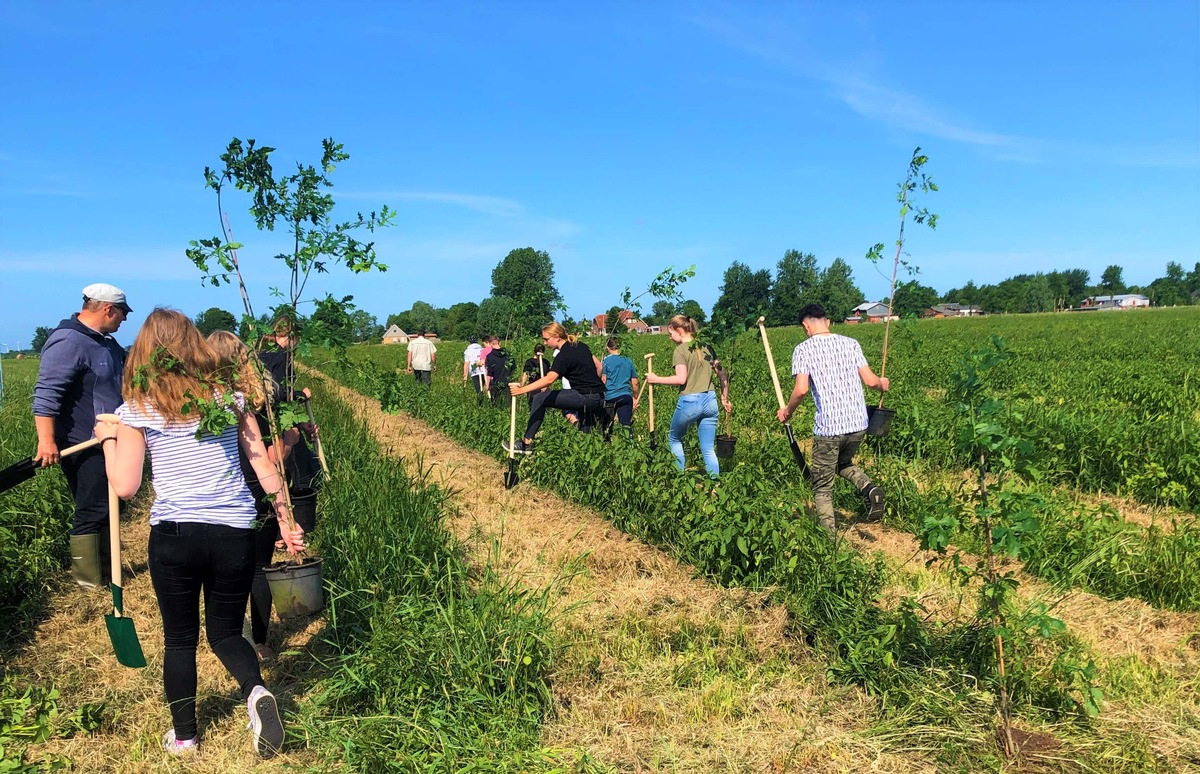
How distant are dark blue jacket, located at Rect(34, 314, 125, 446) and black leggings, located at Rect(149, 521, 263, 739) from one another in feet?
7.65

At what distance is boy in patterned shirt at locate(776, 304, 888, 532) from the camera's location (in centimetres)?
539

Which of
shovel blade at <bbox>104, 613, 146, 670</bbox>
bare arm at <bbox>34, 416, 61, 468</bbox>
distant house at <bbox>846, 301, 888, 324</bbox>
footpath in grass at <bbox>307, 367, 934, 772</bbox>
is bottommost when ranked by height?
footpath in grass at <bbox>307, 367, 934, 772</bbox>

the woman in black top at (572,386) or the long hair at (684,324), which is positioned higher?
the long hair at (684,324)

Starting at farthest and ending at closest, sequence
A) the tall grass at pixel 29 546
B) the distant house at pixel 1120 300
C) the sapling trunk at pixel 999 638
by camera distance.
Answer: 1. the distant house at pixel 1120 300
2. the tall grass at pixel 29 546
3. the sapling trunk at pixel 999 638

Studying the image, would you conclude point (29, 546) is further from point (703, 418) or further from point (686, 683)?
point (703, 418)

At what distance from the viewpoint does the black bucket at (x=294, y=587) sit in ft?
11.5

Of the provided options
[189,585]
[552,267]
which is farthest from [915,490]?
[552,267]

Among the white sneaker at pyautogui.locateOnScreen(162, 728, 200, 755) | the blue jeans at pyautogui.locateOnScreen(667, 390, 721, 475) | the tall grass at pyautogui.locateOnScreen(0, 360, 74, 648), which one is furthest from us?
the blue jeans at pyautogui.locateOnScreen(667, 390, 721, 475)

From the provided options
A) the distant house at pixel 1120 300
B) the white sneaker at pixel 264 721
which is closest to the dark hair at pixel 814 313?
the white sneaker at pixel 264 721

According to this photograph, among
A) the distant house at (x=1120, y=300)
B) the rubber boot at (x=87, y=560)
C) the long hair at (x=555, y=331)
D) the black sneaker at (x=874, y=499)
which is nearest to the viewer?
the rubber boot at (x=87, y=560)

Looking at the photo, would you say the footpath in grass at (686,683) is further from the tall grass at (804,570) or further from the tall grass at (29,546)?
the tall grass at (29,546)

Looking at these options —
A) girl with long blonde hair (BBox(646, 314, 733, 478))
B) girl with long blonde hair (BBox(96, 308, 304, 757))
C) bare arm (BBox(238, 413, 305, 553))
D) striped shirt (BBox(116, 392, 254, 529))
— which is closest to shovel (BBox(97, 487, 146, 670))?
girl with long blonde hair (BBox(96, 308, 304, 757))

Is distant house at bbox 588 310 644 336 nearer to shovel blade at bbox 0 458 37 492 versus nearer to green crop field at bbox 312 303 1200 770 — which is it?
green crop field at bbox 312 303 1200 770

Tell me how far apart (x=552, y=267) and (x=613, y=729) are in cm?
9622
